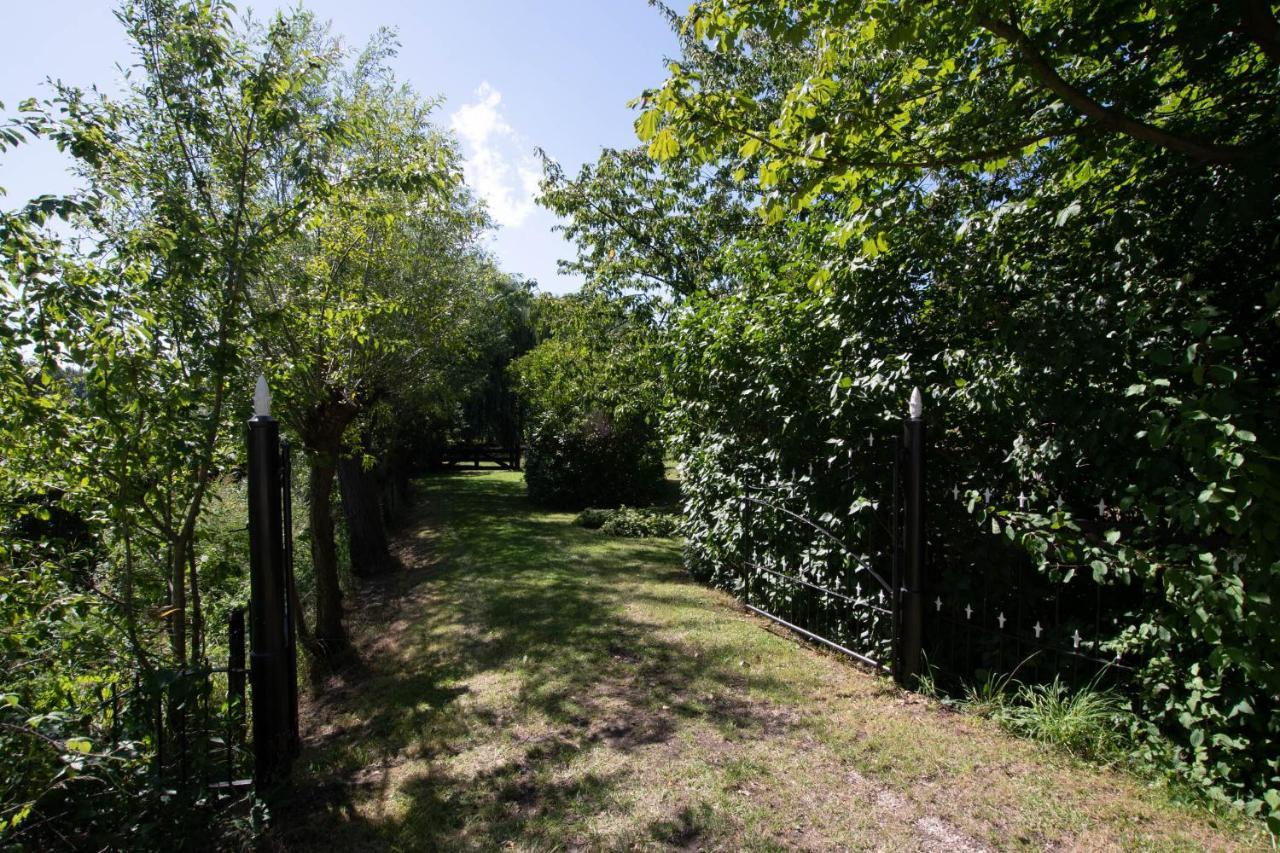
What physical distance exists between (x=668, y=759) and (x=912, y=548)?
6.38ft

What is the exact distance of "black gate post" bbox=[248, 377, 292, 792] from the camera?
3.54m

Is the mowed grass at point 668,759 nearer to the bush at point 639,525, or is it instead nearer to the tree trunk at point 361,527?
the tree trunk at point 361,527

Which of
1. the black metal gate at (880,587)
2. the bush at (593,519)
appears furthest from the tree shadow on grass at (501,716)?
the bush at (593,519)

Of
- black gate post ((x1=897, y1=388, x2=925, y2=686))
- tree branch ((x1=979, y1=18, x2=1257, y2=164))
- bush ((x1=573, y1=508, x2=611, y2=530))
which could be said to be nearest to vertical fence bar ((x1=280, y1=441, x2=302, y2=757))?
black gate post ((x1=897, y1=388, x2=925, y2=686))

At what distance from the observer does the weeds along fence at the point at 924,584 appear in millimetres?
3803

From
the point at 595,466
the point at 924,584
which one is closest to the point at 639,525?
the point at 595,466

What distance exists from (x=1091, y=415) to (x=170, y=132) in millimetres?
5523

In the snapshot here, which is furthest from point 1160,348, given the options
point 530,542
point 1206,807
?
point 530,542

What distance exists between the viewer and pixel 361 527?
11.1m

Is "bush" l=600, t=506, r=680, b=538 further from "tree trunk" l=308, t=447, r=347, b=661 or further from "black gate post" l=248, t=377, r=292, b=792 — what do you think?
"black gate post" l=248, t=377, r=292, b=792

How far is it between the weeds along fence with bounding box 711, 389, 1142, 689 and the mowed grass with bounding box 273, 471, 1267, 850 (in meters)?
0.34

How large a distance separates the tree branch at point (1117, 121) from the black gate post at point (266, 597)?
403cm

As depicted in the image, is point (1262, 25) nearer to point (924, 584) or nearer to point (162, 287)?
point (924, 584)

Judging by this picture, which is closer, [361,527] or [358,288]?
[358,288]
